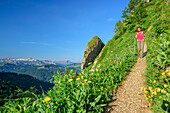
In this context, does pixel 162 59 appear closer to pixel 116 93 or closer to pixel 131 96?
pixel 131 96

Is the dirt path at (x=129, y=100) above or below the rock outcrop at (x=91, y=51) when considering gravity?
below

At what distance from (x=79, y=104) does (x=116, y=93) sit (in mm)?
2392

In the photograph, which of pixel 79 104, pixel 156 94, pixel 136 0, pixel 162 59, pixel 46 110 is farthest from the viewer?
pixel 136 0

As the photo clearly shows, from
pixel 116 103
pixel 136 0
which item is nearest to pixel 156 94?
pixel 116 103

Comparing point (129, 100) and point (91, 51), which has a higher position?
point (91, 51)

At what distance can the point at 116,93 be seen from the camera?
4.78 m

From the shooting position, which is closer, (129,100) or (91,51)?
(129,100)

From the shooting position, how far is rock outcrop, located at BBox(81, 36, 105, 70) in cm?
4133

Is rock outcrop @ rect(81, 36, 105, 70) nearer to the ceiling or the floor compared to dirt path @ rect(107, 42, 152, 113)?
nearer to the ceiling

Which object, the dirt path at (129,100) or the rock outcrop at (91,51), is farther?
the rock outcrop at (91,51)

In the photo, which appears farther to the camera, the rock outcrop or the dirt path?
the rock outcrop

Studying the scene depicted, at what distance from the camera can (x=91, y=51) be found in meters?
41.6

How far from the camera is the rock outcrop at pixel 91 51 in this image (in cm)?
4133

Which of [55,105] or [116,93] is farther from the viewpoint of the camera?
[116,93]
